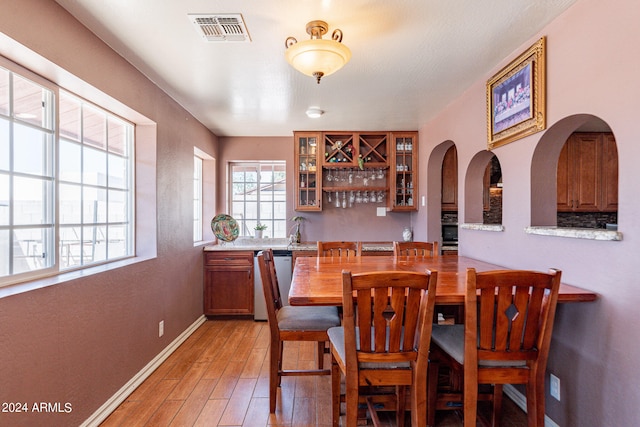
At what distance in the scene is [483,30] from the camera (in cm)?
194

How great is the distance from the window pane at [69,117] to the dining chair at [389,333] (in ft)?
6.25

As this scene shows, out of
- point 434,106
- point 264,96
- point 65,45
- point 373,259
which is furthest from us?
point 434,106

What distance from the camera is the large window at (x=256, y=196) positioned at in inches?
185

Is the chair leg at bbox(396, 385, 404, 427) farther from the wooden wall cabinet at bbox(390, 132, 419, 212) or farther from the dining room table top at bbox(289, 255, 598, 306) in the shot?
the wooden wall cabinet at bbox(390, 132, 419, 212)

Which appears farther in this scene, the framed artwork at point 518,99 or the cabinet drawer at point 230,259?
the cabinet drawer at point 230,259

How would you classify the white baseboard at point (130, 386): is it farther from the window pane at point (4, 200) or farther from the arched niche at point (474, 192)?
the arched niche at point (474, 192)

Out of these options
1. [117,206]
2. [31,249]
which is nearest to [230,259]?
[117,206]

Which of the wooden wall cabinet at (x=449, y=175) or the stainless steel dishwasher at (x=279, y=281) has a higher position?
the wooden wall cabinet at (x=449, y=175)

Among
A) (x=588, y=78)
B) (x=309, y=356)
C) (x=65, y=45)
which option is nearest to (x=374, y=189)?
(x=309, y=356)

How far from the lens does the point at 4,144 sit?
60.7 inches

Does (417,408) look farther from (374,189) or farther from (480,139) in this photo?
(374,189)

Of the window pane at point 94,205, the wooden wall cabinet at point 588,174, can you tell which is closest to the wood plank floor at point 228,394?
the window pane at point 94,205

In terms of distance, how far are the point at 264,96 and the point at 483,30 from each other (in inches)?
71.7

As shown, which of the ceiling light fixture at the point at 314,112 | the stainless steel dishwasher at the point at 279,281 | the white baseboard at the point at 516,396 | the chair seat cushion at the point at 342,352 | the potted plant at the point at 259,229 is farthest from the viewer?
the potted plant at the point at 259,229
